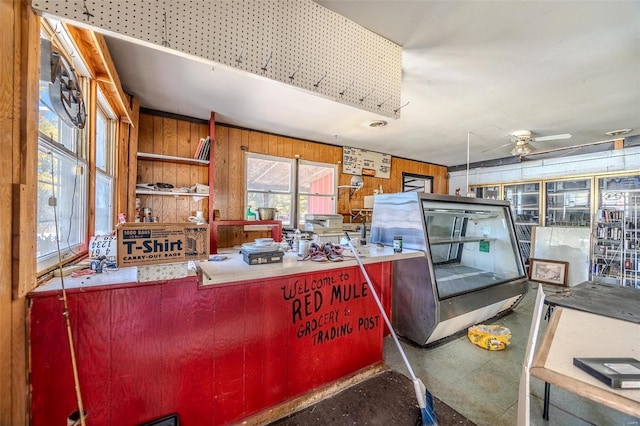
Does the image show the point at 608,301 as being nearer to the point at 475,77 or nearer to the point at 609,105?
the point at 475,77

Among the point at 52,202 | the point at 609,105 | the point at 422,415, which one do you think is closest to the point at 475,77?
the point at 609,105

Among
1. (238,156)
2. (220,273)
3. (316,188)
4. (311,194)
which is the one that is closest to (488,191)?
(316,188)

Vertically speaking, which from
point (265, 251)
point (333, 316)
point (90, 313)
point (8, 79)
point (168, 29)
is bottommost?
point (333, 316)

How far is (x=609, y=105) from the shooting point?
283 centimetres

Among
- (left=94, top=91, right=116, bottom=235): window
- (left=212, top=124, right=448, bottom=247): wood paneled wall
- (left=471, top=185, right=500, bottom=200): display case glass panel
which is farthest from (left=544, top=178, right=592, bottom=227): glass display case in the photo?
(left=94, top=91, right=116, bottom=235): window

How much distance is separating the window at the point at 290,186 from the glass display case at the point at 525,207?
3.99 metres

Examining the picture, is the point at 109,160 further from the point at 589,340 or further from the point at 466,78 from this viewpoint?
the point at 589,340

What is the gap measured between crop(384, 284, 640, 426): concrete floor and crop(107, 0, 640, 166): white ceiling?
90.5 inches

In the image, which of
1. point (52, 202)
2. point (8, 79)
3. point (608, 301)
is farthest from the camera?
point (608, 301)

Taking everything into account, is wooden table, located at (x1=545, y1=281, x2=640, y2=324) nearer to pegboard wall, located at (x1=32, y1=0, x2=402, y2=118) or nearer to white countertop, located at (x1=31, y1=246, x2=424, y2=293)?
white countertop, located at (x1=31, y1=246, x2=424, y2=293)

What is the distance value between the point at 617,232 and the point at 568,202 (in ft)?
2.76

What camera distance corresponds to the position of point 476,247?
332cm

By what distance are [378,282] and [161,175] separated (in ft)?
9.66

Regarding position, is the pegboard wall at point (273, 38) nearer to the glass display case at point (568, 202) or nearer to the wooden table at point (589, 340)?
the wooden table at point (589, 340)
